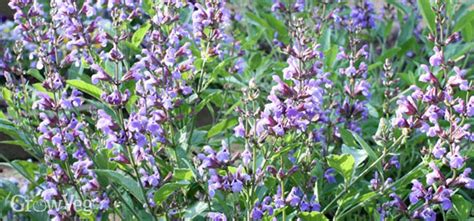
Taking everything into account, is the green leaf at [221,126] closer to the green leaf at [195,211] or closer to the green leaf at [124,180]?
the green leaf at [195,211]

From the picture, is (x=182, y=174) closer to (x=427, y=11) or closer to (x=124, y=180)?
(x=124, y=180)

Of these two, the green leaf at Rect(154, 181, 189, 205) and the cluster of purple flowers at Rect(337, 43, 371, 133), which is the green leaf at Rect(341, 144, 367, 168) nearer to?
the cluster of purple flowers at Rect(337, 43, 371, 133)

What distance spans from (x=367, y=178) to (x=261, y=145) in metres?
1.61

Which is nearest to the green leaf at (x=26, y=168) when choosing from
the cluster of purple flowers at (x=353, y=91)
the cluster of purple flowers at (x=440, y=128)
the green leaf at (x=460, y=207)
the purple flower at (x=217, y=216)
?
the purple flower at (x=217, y=216)

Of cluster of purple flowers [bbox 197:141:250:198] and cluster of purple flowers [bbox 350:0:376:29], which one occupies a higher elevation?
cluster of purple flowers [bbox 350:0:376:29]

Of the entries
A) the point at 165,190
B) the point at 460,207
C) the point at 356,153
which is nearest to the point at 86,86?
the point at 165,190

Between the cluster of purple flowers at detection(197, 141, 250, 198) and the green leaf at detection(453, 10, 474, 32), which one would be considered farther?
the green leaf at detection(453, 10, 474, 32)

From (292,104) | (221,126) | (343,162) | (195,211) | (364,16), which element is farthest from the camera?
(364,16)

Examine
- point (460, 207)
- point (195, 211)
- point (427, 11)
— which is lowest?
point (460, 207)

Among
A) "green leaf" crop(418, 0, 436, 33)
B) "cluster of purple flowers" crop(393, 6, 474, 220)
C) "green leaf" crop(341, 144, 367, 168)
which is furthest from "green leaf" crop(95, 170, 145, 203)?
"green leaf" crop(418, 0, 436, 33)

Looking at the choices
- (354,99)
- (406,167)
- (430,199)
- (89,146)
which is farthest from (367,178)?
(89,146)

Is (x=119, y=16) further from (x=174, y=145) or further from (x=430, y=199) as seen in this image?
(x=430, y=199)

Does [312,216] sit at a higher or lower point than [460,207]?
higher

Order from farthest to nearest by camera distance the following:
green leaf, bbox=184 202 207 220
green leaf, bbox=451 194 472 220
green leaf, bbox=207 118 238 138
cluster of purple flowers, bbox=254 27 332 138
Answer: green leaf, bbox=207 118 238 138 < green leaf, bbox=451 194 472 220 < green leaf, bbox=184 202 207 220 < cluster of purple flowers, bbox=254 27 332 138
